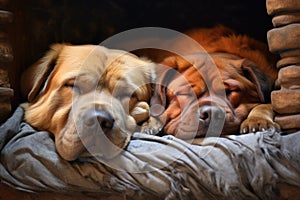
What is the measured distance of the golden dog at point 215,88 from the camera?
73.9 inches

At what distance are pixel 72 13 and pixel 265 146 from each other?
4.18 ft

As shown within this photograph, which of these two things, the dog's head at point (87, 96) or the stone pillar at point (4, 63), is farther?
the stone pillar at point (4, 63)

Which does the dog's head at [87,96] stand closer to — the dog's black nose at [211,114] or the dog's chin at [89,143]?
the dog's chin at [89,143]

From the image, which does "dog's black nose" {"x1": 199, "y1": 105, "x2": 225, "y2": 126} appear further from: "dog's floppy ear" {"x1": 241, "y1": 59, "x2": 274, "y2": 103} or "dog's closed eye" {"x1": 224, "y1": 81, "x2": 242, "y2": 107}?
"dog's floppy ear" {"x1": 241, "y1": 59, "x2": 274, "y2": 103}

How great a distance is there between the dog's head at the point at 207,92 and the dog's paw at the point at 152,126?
0.10 feet

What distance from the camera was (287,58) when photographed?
6.00 feet

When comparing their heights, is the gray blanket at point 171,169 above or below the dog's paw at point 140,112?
below

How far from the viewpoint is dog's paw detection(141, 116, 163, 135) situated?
1.92 m

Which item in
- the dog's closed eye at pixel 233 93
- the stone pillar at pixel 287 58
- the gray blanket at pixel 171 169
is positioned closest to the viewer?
the gray blanket at pixel 171 169

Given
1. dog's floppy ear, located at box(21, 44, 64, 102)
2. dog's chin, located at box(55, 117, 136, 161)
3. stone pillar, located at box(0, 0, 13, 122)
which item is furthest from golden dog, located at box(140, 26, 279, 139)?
stone pillar, located at box(0, 0, 13, 122)

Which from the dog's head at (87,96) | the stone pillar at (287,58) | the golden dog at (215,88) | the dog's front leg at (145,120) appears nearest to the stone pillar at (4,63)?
the dog's head at (87,96)

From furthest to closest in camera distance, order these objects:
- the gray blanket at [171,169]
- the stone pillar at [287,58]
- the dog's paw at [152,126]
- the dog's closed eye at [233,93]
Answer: the dog's closed eye at [233,93], the dog's paw at [152,126], the stone pillar at [287,58], the gray blanket at [171,169]

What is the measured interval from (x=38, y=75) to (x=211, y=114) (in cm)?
70

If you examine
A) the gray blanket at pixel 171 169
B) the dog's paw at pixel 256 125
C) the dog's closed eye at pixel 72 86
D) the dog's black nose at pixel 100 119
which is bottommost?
the gray blanket at pixel 171 169
